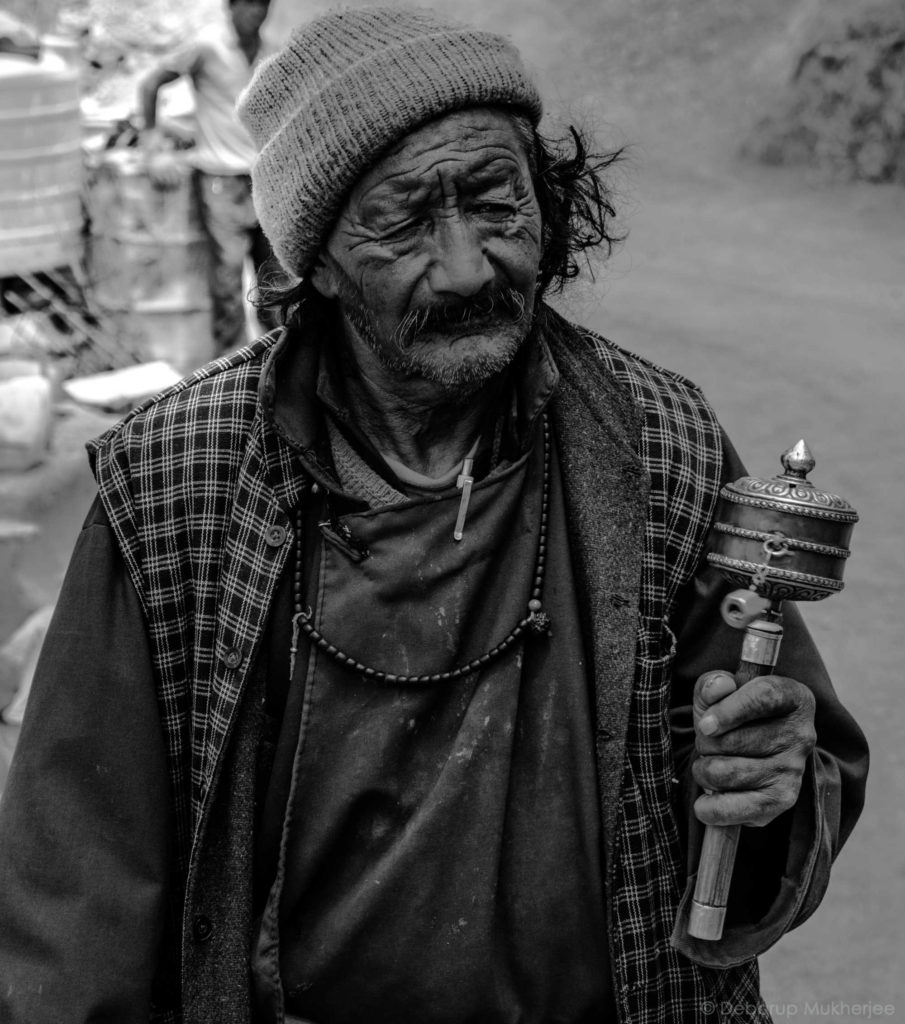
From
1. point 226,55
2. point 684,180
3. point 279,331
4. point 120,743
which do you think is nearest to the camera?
point 120,743

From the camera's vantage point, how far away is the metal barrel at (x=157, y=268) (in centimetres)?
800

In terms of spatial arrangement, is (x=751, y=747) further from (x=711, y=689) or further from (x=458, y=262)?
(x=458, y=262)

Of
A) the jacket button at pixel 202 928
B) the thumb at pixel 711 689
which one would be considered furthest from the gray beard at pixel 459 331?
the jacket button at pixel 202 928

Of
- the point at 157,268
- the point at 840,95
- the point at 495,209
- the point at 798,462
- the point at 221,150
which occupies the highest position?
the point at 495,209

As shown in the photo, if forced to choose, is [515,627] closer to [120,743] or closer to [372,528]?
[372,528]

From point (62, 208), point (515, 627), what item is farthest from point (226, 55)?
point (515, 627)

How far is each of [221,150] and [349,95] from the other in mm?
5966

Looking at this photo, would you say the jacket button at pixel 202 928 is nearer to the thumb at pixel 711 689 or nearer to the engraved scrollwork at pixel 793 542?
the thumb at pixel 711 689

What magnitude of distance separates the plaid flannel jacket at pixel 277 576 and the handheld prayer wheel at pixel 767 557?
127mm

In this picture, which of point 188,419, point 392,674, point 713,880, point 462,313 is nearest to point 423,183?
point 462,313

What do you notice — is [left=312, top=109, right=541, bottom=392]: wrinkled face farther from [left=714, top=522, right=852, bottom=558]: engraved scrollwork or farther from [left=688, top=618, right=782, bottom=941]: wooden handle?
[left=688, top=618, right=782, bottom=941]: wooden handle

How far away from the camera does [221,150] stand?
7.76 m

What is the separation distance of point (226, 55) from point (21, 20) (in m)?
1.62

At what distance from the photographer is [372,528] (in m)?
2.06
